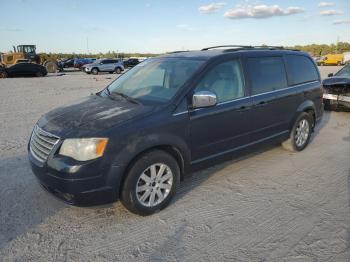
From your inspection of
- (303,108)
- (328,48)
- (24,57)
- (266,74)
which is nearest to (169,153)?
(266,74)

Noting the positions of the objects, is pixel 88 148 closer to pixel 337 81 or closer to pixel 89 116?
pixel 89 116

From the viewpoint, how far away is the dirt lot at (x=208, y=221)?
3.00 m

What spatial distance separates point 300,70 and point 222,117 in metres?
2.38

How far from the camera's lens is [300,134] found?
584 cm

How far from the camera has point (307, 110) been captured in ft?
19.4

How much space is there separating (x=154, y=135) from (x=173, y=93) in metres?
0.65

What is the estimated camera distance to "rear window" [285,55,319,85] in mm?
5461

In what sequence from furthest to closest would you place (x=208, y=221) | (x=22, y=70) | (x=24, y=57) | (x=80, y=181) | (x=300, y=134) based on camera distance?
(x=24, y=57) → (x=22, y=70) → (x=300, y=134) → (x=208, y=221) → (x=80, y=181)

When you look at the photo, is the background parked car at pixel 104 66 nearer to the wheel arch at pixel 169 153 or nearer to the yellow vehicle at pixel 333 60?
the yellow vehicle at pixel 333 60

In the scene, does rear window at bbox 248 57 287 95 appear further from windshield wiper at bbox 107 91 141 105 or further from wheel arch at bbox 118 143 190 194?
windshield wiper at bbox 107 91 141 105

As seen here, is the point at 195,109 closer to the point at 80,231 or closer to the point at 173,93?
the point at 173,93

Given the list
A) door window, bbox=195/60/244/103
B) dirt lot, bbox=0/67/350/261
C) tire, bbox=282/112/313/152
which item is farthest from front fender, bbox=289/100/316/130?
door window, bbox=195/60/244/103

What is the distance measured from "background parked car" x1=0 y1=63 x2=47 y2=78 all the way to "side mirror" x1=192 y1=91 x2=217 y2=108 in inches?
1043

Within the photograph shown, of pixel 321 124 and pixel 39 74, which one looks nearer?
pixel 321 124
